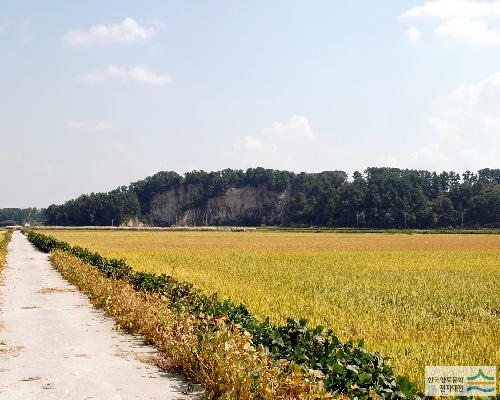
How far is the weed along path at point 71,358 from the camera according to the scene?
27.8 ft

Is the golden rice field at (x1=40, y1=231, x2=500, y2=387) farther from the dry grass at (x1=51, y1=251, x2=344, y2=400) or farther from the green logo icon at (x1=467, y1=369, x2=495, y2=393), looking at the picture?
the dry grass at (x1=51, y1=251, x2=344, y2=400)

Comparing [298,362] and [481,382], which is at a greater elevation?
[298,362]

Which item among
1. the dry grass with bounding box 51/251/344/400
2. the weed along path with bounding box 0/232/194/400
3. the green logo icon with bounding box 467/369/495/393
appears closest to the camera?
the dry grass with bounding box 51/251/344/400

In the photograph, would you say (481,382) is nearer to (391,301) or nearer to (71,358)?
(71,358)

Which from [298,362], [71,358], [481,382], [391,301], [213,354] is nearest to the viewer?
[298,362]

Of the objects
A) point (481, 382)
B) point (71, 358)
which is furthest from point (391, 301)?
point (71, 358)

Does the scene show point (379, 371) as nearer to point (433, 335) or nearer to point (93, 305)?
point (433, 335)

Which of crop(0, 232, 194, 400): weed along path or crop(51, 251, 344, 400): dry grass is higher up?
crop(51, 251, 344, 400): dry grass

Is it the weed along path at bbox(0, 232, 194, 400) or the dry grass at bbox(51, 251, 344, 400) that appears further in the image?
the weed along path at bbox(0, 232, 194, 400)

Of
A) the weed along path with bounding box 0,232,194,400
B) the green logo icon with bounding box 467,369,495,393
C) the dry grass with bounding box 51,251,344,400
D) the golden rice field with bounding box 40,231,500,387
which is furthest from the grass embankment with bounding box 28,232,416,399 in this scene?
the golden rice field with bounding box 40,231,500,387

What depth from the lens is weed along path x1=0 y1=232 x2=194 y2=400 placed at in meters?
8.46

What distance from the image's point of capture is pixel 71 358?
10.5 metres

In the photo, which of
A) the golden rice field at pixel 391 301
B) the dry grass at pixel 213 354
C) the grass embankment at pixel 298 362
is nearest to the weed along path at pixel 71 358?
the dry grass at pixel 213 354

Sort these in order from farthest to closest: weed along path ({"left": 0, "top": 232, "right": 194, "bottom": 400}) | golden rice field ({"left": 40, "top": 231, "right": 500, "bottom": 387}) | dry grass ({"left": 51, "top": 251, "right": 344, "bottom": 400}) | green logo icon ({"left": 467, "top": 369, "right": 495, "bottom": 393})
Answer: golden rice field ({"left": 40, "top": 231, "right": 500, "bottom": 387}) < weed along path ({"left": 0, "top": 232, "right": 194, "bottom": 400}) < green logo icon ({"left": 467, "top": 369, "right": 495, "bottom": 393}) < dry grass ({"left": 51, "top": 251, "right": 344, "bottom": 400})
